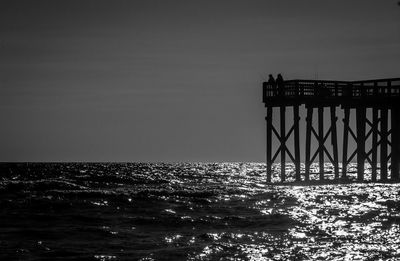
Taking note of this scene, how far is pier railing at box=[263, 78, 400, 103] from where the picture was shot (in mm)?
45469

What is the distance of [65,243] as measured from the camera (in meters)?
22.5

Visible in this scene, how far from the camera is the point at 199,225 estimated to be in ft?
88.0

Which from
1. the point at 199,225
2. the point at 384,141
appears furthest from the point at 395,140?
the point at 199,225

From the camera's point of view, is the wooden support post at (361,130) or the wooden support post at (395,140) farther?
the wooden support post at (361,130)

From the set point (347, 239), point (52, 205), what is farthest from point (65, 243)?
point (52, 205)

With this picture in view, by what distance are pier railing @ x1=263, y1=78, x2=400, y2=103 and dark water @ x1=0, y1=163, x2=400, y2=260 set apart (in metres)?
7.05

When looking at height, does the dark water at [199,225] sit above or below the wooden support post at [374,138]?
below

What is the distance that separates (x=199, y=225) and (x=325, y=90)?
847 inches

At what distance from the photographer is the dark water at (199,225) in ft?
69.3

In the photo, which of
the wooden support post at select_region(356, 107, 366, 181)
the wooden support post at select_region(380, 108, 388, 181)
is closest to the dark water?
the wooden support post at select_region(356, 107, 366, 181)

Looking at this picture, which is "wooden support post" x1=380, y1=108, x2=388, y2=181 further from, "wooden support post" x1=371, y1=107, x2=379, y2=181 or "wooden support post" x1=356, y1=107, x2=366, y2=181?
"wooden support post" x1=356, y1=107, x2=366, y2=181

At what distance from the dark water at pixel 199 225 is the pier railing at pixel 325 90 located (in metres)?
7.05

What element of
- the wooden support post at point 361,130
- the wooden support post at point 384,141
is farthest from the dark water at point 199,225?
the wooden support post at point 384,141

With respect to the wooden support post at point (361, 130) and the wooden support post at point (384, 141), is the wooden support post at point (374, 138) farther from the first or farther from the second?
the wooden support post at point (361, 130)
